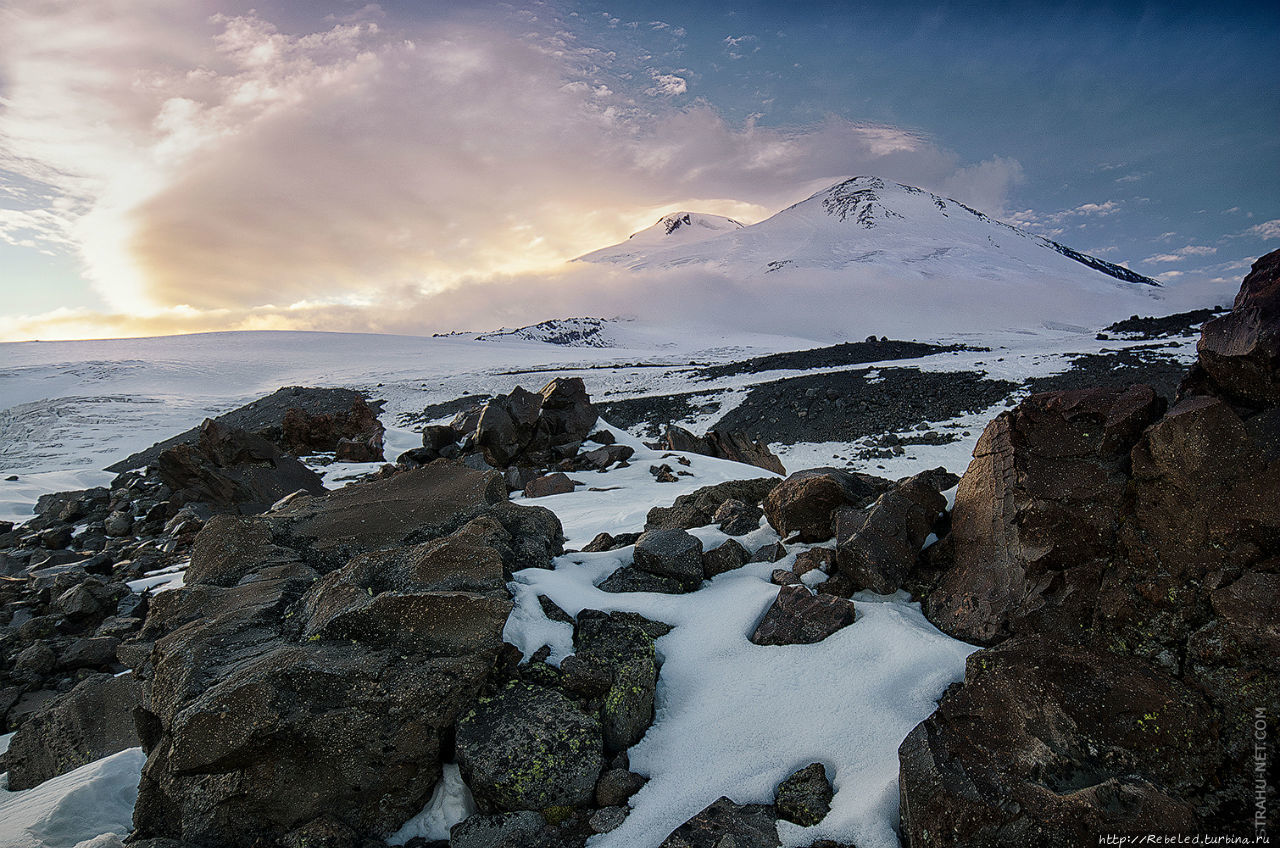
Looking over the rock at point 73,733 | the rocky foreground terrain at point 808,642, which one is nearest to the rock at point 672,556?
the rocky foreground terrain at point 808,642

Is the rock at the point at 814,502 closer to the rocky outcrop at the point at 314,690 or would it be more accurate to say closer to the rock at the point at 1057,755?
the rock at the point at 1057,755

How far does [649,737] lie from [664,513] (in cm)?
433

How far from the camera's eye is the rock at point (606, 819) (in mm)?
3125

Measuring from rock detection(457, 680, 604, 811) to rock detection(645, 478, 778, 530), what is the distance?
3.94 metres

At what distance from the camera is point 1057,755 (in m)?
2.71

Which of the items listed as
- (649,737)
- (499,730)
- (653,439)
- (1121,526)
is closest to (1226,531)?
(1121,526)

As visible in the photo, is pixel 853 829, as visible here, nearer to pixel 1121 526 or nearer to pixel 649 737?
pixel 649 737

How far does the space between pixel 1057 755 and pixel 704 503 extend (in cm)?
523

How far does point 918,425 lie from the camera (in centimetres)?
2392

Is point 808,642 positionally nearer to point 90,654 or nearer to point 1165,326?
point 90,654

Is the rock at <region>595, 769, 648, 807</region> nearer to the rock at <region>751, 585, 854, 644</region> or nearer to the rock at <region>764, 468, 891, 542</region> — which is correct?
the rock at <region>751, 585, 854, 644</region>

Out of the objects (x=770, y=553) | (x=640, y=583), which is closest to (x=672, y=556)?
(x=640, y=583)

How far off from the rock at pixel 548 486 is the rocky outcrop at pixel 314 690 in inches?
261

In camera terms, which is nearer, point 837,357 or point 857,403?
point 857,403
